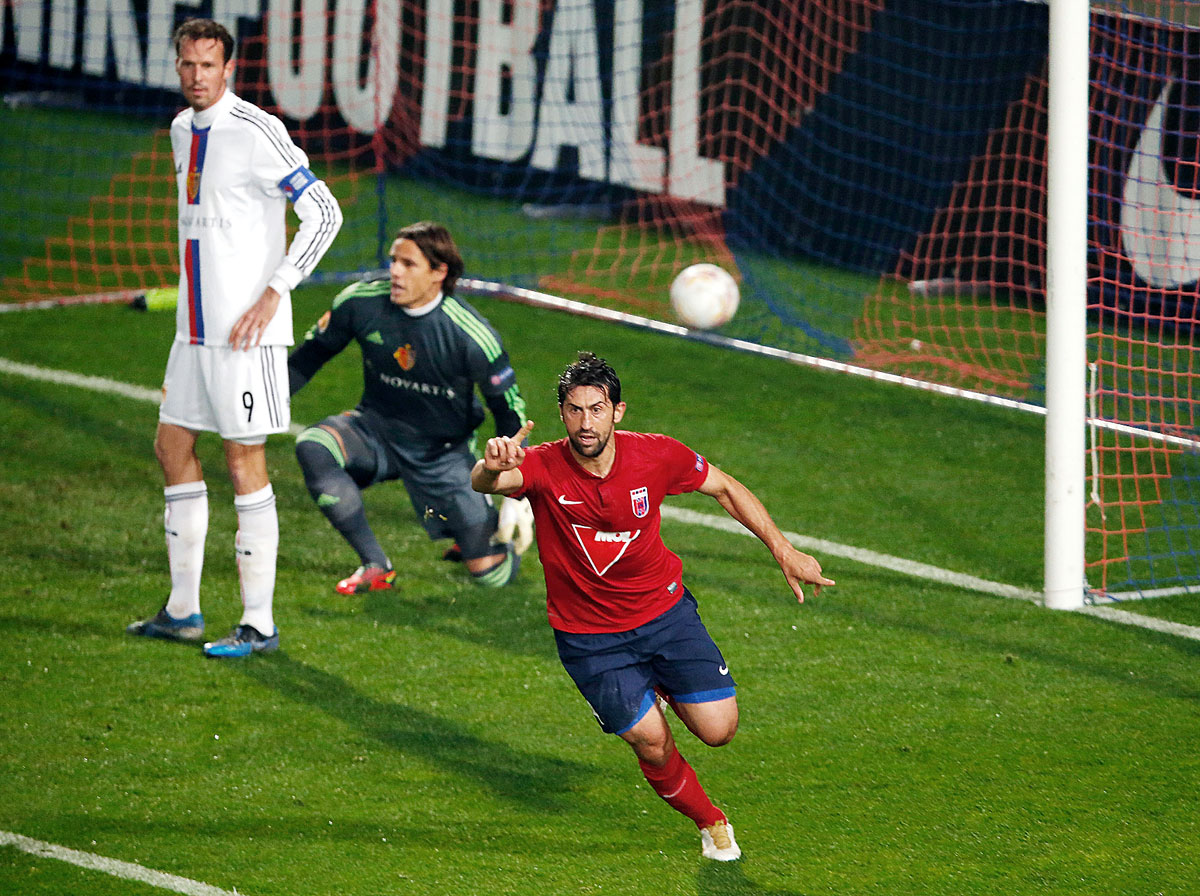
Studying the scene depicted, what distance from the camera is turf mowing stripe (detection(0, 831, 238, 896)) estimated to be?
432 centimetres

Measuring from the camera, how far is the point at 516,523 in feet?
22.0

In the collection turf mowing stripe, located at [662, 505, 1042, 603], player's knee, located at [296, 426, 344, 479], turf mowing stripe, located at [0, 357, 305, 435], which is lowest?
turf mowing stripe, located at [662, 505, 1042, 603]

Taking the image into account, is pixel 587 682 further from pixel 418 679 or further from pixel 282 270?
pixel 282 270

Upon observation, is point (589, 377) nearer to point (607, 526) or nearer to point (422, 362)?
point (607, 526)

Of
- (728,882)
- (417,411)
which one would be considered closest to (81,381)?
(417,411)

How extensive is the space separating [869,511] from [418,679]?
8.80 ft

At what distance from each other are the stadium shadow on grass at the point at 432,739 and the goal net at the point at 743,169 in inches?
183

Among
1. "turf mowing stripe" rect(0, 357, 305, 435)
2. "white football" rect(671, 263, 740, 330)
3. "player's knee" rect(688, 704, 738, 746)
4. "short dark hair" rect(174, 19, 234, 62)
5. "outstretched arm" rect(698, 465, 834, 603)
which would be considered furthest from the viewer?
"white football" rect(671, 263, 740, 330)

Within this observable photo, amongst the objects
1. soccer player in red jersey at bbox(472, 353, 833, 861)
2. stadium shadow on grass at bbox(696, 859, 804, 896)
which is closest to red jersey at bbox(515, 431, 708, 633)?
→ soccer player in red jersey at bbox(472, 353, 833, 861)

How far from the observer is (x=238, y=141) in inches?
221

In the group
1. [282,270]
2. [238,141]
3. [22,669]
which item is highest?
[238,141]

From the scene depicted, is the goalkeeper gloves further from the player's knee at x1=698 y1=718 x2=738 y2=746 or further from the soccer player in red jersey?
the player's knee at x1=698 y1=718 x2=738 y2=746

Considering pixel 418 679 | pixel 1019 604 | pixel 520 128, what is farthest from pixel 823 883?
pixel 520 128

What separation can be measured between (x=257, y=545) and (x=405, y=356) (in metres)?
1.05
